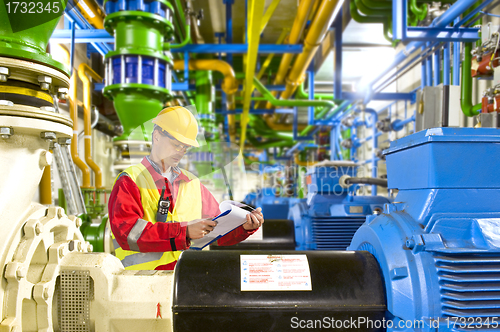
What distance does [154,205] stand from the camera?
3.07 feet

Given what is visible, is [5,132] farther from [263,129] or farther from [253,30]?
[263,129]

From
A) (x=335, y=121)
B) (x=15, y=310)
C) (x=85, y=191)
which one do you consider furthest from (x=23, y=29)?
(x=335, y=121)

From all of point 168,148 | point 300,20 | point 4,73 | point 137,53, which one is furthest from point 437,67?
point 4,73

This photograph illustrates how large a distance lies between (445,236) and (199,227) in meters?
0.62

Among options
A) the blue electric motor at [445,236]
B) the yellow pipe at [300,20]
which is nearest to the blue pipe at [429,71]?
the yellow pipe at [300,20]

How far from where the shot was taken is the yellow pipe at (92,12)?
259 cm

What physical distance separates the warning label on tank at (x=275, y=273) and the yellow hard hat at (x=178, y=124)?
1.15 feet

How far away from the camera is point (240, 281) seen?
0.85 m

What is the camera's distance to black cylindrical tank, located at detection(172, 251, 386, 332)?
817 millimetres

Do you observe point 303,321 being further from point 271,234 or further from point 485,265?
point 271,234

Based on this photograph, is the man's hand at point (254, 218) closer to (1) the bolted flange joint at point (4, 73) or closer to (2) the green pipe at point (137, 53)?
(1) the bolted flange joint at point (4, 73)

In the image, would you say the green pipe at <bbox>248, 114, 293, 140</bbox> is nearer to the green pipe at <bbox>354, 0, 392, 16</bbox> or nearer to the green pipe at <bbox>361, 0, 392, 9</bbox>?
the green pipe at <bbox>354, 0, 392, 16</bbox>

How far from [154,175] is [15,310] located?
0.42m

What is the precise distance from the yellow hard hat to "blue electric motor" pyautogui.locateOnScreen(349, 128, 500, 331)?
22.9 inches
